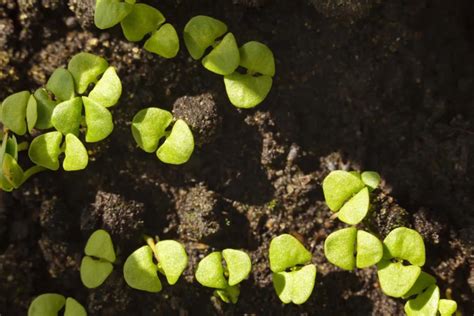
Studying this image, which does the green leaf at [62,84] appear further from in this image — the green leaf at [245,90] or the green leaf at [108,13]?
the green leaf at [245,90]

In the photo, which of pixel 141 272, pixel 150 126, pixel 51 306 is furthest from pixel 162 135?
pixel 51 306

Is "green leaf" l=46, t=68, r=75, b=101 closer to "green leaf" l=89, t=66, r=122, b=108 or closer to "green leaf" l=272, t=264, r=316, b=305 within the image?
"green leaf" l=89, t=66, r=122, b=108

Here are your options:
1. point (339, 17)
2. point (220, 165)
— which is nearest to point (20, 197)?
point (220, 165)

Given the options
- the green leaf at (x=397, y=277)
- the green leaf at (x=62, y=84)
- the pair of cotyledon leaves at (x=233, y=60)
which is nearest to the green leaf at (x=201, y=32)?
the pair of cotyledon leaves at (x=233, y=60)

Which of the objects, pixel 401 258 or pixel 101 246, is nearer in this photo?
pixel 401 258

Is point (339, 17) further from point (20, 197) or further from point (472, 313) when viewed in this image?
point (20, 197)

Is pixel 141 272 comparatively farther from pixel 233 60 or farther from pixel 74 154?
pixel 233 60

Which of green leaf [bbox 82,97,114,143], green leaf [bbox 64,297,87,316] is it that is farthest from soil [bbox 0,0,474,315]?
green leaf [bbox 82,97,114,143]
